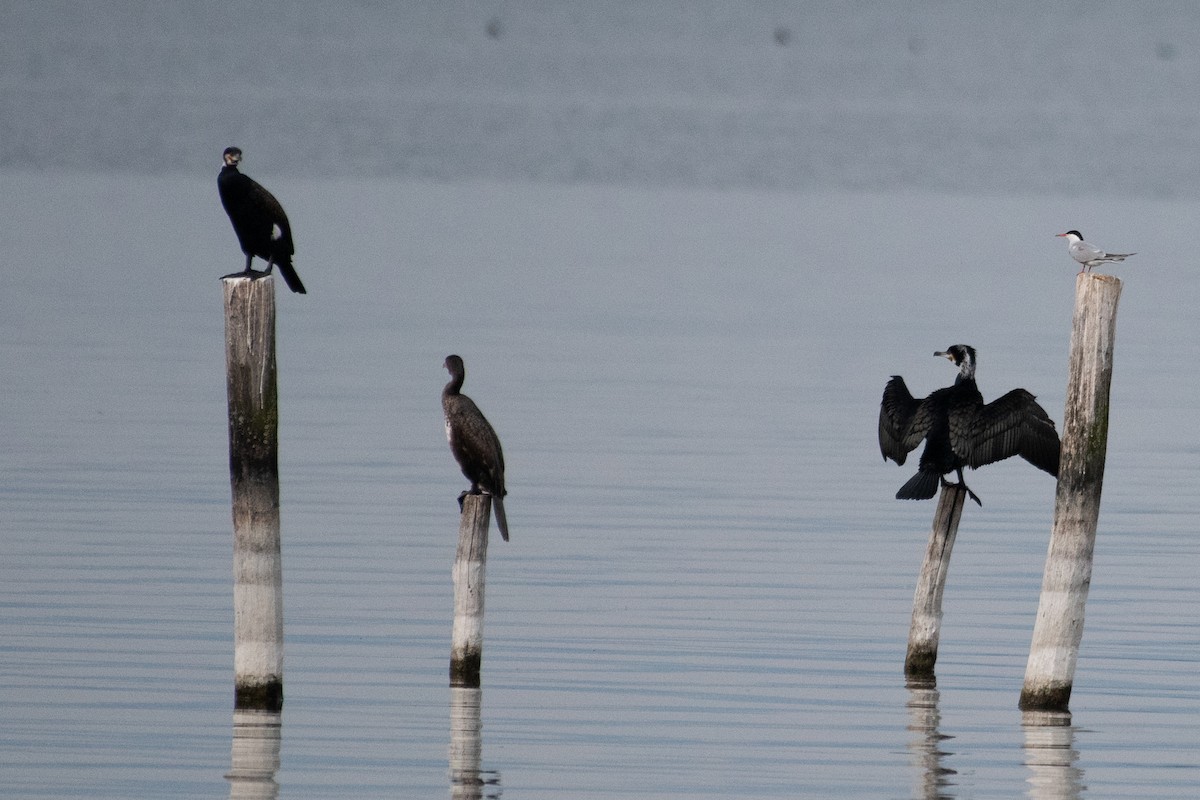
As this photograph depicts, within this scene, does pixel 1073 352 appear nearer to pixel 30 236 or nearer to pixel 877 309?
pixel 877 309

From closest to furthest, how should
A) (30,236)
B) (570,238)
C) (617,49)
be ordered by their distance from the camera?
(30,236)
(570,238)
(617,49)

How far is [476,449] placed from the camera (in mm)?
14156

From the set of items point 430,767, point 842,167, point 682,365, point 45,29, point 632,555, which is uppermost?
point 45,29

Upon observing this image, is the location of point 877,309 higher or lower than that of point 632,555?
higher

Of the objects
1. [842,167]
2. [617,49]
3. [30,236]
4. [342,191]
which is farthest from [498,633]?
[617,49]

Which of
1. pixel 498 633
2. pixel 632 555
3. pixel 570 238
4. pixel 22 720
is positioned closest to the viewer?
pixel 22 720

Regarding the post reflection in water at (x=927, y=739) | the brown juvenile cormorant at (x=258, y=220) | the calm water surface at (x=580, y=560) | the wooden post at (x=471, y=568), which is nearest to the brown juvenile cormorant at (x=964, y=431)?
the post reflection in water at (x=927, y=739)

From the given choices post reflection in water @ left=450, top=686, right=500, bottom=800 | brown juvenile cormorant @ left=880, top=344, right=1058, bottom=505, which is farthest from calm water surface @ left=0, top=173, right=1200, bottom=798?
brown juvenile cormorant @ left=880, top=344, right=1058, bottom=505

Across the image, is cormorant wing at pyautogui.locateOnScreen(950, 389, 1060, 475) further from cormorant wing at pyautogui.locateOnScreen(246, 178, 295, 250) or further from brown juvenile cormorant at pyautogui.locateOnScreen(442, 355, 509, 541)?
cormorant wing at pyautogui.locateOnScreen(246, 178, 295, 250)

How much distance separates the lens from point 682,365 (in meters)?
33.3

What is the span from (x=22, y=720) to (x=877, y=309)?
30.9 meters

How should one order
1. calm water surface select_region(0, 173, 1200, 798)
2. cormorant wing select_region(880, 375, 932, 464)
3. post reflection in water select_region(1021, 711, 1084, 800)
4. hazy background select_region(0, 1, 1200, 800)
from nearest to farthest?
1. post reflection in water select_region(1021, 711, 1084, 800)
2. calm water surface select_region(0, 173, 1200, 798)
3. hazy background select_region(0, 1, 1200, 800)
4. cormorant wing select_region(880, 375, 932, 464)

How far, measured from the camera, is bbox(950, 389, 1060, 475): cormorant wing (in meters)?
14.7

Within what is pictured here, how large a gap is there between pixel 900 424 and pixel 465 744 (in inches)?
130
